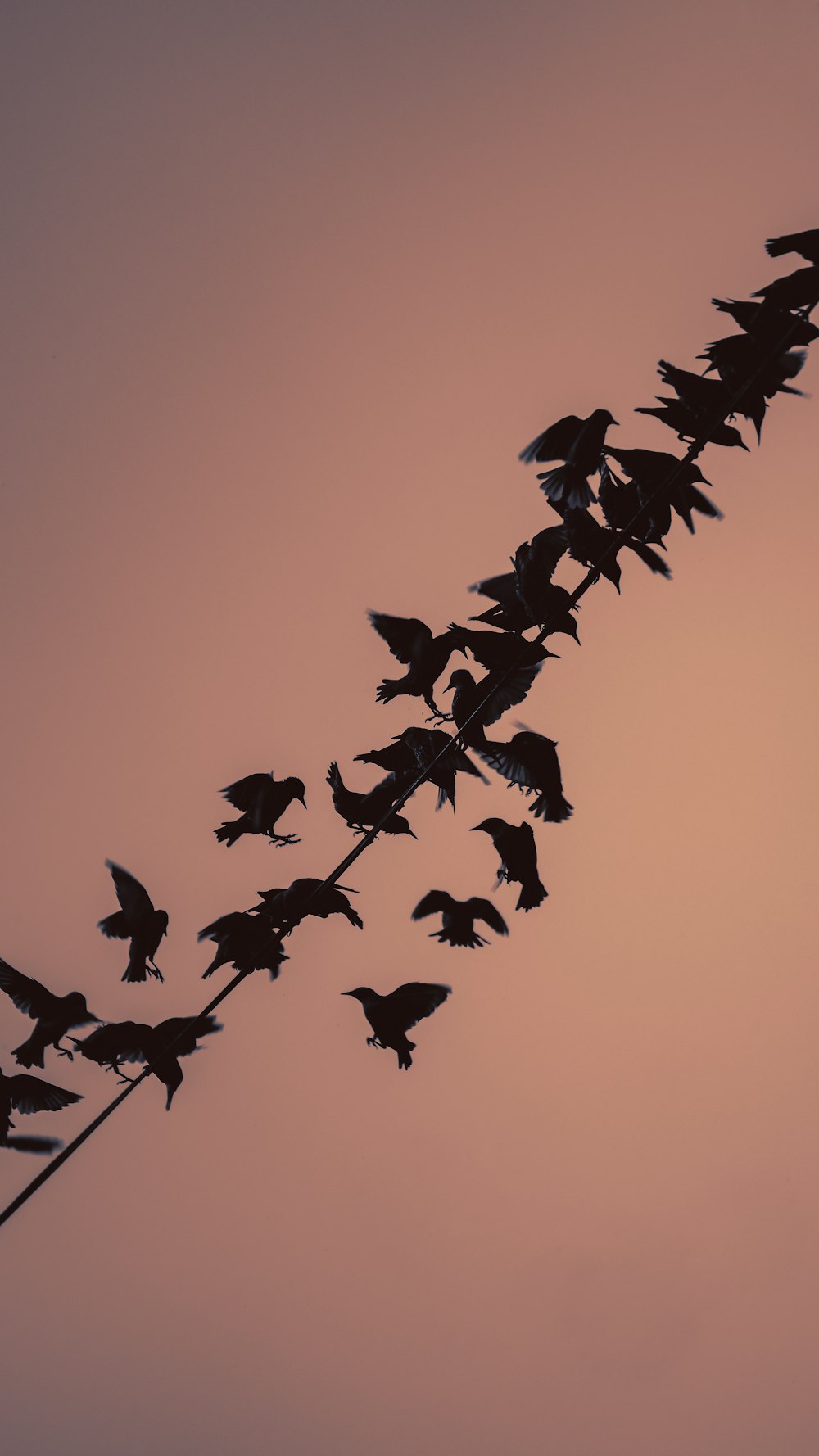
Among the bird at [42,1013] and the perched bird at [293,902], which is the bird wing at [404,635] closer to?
the perched bird at [293,902]

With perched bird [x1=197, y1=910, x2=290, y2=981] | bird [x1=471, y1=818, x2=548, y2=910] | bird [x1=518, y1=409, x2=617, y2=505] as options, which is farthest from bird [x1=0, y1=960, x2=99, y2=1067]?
bird [x1=518, y1=409, x2=617, y2=505]

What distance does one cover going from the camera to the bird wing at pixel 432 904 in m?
1.04

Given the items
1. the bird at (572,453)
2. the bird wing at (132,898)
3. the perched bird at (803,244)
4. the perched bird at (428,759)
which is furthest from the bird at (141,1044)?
the perched bird at (803,244)

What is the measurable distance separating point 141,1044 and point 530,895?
13.3 inches

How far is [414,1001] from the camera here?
3.36 feet

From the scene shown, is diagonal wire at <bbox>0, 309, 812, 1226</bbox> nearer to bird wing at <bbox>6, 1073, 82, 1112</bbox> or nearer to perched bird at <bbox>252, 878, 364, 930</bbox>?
perched bird at <bbox>252, 878, 364, 930</bbox>

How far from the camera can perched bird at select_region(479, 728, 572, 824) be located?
0.91 m

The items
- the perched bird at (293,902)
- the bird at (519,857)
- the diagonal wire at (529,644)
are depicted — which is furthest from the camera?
the bird at (519,857)

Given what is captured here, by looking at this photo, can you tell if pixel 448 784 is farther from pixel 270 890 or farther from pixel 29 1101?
pixel 29 1101

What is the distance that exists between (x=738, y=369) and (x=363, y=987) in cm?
63

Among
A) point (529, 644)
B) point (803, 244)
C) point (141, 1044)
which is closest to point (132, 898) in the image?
point (141, 1044)

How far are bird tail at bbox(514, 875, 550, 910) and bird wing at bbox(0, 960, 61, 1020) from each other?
40 cm

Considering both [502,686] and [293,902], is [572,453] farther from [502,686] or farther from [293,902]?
[293,902]

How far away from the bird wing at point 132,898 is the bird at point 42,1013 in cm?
8
